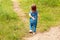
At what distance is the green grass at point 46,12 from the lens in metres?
11.1

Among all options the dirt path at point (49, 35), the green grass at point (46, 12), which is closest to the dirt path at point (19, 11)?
the green grass at point (46, 12)

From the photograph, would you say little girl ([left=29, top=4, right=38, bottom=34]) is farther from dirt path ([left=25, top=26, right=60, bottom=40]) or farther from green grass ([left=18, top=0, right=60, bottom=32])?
green grass ([left=18, top=0, right=60, bottom=32])

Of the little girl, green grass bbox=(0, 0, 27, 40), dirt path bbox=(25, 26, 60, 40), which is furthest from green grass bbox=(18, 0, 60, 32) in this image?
green grass bbox=(0, 0, 27, 40)

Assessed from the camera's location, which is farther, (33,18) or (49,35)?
(33,18)

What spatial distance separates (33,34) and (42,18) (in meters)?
2.58

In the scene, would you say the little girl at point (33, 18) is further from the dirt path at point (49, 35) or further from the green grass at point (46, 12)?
the green grass at point (46, 12)

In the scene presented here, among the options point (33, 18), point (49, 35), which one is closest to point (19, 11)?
point (33, 18)

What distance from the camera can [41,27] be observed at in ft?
34.7

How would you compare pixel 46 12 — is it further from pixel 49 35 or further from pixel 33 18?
pixel 49 35

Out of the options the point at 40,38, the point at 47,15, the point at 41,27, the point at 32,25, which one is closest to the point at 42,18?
the point at 47,15

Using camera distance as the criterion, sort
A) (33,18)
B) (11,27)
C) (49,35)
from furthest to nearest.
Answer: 1. (11,27)
2. (33,18)
3. (49,35)

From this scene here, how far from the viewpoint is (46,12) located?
Result: 13375 mm

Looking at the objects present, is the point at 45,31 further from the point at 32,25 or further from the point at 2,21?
the point at 2,21

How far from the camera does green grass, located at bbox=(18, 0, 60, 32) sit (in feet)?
36.3
